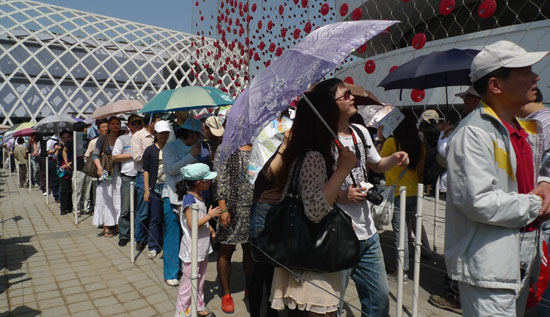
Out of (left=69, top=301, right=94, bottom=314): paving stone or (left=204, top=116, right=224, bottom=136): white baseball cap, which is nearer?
(left=69, top=301, right=94, bottom=314): paving stone

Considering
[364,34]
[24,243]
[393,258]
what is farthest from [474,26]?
[24,243]

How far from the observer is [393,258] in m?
4.56

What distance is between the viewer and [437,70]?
4004 mm

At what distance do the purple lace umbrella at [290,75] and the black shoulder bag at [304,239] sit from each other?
11.4 inches

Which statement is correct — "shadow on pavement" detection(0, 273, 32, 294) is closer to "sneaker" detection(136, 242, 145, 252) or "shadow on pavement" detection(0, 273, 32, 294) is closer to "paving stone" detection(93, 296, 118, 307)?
"paving stone" detection(93, 296, 118, 307)

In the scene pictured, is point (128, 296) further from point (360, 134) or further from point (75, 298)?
point (360, 134)

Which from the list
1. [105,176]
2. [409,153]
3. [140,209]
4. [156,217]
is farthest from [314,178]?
[105,176]

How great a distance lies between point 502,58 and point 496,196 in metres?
0.55

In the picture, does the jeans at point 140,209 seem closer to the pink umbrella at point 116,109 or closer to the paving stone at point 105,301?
the paving stone at point 105,301

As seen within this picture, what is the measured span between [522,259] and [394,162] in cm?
89

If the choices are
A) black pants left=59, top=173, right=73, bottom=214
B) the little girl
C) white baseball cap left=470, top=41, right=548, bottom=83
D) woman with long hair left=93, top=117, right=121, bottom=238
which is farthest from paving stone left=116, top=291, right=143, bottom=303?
black pants left=59, top=173, right=73, bottom=214

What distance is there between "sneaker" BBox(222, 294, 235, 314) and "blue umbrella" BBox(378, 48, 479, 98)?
311cm

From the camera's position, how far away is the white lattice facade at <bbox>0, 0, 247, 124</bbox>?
92.9ft

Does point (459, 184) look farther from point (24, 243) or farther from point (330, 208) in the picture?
point (24, 243)
